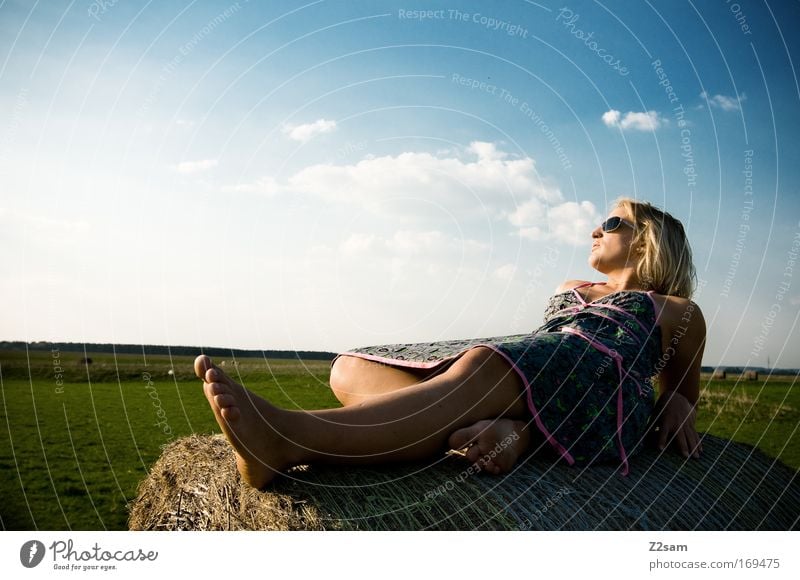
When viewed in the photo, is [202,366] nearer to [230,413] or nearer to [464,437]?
[230,413]

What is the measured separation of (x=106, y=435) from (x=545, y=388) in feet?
25.6

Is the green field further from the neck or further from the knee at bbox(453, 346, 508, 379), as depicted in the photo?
the neck

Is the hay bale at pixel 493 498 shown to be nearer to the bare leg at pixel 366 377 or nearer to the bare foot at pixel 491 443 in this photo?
the bare foot at pixel 491 443

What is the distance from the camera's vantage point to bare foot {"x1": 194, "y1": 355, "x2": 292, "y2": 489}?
1.83 meters

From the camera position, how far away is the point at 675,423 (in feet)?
8.73

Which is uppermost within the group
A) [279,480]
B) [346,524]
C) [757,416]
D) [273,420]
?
[273,420]

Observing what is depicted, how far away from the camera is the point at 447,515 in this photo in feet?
6.56

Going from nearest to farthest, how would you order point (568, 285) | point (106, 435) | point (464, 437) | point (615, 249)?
point (464, 437)
point (615, 249)
point (568, 285)
point (106, 435)

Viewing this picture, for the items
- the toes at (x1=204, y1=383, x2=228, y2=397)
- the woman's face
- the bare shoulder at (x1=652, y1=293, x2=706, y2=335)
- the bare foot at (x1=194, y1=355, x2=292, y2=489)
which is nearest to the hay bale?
the bare foot at (x1=194, y1=355, x2=292, y2=489)

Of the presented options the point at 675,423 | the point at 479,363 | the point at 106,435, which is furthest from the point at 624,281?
the point at 106,435
